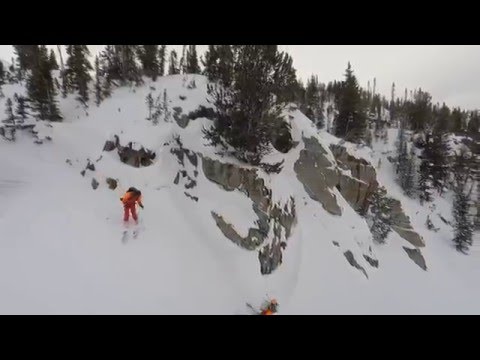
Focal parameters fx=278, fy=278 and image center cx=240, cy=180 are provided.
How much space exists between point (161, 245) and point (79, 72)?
794 inches

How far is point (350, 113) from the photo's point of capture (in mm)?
36625

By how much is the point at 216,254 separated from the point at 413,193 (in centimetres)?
3214

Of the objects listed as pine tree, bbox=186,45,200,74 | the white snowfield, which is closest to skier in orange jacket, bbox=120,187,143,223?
the white snowfield

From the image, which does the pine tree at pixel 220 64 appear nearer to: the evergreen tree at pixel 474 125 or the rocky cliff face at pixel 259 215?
the rocky cliff face at pixel 259 215

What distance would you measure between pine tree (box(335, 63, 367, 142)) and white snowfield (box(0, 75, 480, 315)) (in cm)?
1925

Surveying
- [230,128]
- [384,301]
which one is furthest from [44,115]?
[384,301]

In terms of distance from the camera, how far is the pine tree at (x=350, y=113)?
118ft

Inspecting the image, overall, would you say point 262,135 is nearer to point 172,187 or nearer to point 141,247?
point 172,187

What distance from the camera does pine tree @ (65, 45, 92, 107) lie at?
22608 mm

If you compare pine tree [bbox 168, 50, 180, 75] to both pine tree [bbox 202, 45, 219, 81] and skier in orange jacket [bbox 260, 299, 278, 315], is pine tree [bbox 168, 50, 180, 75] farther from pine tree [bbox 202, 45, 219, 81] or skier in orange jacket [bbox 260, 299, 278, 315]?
skier in orange jacket [bbox 260, 299, 278, 315]

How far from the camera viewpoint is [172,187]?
1327cm

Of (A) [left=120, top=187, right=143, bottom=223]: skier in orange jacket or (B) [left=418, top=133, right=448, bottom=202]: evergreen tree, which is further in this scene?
(B) [left=418, top=133, right=448, bottom=202]: evergreen tree

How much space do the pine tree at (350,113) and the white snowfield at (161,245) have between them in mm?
19253

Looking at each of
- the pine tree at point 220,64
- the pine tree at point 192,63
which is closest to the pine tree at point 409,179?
the pine tree at point 192,63
